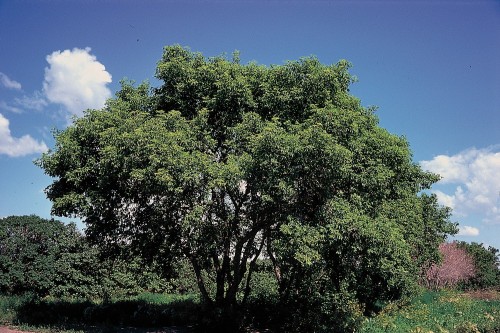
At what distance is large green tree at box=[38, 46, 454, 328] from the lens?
31.6ft

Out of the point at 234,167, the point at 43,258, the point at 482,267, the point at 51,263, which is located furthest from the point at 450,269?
the point at 234,167

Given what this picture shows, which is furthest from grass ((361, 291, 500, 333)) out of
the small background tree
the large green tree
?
the small background tree

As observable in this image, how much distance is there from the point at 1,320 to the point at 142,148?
964 cm

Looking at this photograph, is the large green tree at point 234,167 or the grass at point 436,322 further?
the grass at point 436,322

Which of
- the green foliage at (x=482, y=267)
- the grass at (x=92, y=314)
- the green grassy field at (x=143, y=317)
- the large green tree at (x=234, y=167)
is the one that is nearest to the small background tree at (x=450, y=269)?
the green foliage at (x=482, y=267)

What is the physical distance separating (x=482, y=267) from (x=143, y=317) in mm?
49484

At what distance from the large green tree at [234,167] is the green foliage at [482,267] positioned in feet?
141

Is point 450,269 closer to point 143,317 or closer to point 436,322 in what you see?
point 436,322

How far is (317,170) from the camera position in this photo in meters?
9.80

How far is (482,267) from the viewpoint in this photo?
168 ft

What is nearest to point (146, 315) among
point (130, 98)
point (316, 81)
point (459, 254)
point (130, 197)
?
point (130, 197)

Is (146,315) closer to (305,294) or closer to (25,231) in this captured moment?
(305,294)

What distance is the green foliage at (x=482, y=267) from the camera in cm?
4956

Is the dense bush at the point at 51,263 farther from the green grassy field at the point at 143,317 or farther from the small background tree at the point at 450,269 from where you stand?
the small background tree at the point at 450,269
